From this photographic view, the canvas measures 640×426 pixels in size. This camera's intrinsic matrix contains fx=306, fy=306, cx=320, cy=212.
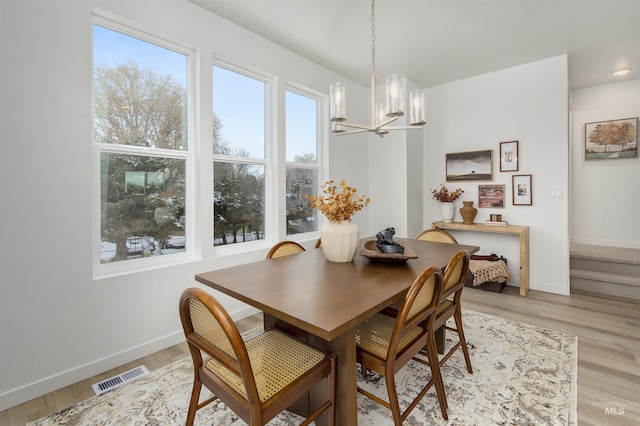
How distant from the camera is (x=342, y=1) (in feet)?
8.03

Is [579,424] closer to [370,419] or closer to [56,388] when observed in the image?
[370,419]

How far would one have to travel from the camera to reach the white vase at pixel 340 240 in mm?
1865

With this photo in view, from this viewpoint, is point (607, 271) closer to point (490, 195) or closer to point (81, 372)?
point (490, 195)

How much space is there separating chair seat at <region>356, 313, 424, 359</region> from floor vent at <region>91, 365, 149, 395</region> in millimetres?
1579

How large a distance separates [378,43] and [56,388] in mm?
3838

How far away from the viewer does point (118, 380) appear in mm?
2004

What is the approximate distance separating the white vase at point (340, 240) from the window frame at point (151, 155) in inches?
52.0

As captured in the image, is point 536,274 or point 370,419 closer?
point 370,419

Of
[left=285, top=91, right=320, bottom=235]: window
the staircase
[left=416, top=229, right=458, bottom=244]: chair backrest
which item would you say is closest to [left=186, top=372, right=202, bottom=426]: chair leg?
[left=416, top=229, right=458, bottom=244]: chair backrest

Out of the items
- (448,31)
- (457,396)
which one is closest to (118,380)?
(457,396)

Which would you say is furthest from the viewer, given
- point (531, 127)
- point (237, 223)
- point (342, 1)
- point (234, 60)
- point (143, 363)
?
point (531, 127)

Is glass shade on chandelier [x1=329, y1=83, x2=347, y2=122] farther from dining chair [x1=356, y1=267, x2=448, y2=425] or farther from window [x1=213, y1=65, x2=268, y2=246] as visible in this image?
window [x1=213, y1=65, x2=268, y2=246]

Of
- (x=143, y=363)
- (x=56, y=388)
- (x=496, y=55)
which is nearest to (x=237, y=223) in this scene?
(x=143, y=363)

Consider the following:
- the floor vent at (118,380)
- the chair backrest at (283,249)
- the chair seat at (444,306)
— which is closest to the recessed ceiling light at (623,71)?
the chair seat at (444,306)
